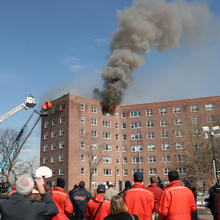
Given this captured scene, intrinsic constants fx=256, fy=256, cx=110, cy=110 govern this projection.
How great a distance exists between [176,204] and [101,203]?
168 cm

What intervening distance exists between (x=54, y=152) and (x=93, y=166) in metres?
8.24

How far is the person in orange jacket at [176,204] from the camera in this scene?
4887 millimetres

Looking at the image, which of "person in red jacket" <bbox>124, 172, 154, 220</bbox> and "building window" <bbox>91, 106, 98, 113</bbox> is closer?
"person in red jacket" <bbox>124, 172, 154, 220</bbox>

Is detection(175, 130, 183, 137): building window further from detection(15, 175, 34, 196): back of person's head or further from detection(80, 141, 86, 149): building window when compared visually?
detection(15, 175, 34, 196): back of person's head

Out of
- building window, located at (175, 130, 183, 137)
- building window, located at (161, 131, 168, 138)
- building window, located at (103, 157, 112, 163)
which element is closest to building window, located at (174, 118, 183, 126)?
building window, located at (175, 130, 183, 137)

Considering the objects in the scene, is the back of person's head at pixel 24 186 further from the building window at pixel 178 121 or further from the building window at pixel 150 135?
the building window at pixel 178 121

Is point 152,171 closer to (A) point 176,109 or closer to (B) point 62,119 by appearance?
(A) point 176,109

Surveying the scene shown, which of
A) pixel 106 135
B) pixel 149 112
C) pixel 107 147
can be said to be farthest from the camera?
pixel 149 112

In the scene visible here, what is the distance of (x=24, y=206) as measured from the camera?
3.23 m

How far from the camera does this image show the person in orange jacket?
489cm

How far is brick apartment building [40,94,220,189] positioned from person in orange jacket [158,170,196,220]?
142ft

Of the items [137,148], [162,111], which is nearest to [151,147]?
[137,148]

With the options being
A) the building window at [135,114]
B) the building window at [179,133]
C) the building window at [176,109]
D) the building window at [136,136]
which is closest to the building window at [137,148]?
the building window at [136,136]

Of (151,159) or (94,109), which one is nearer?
(151,159)
